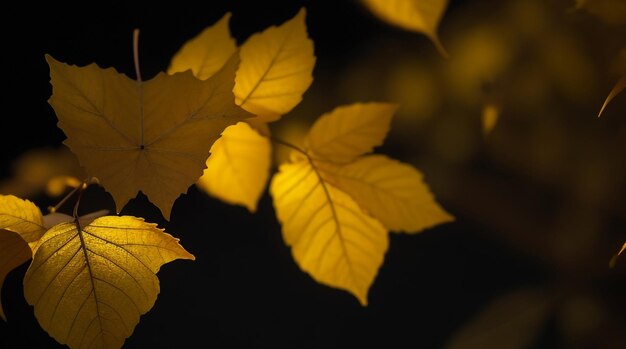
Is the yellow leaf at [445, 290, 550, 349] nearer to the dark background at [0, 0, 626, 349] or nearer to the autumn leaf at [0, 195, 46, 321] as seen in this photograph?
the dark background at [0, 0, 626, 349]

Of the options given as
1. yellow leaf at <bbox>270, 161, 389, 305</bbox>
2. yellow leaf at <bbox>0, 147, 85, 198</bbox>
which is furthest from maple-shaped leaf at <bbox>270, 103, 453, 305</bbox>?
yellow leaf at <bbox>0, 147, 85, 198</bbox>

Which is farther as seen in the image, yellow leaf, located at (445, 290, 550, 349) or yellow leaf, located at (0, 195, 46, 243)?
yellow leaf, located at (445, 290, 550, 349)

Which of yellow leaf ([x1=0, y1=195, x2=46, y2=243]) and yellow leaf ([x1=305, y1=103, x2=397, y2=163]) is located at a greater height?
yellow leaf ([x1=305, y1=103, x2=397, y2=163])

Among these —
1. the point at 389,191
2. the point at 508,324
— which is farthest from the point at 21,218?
the point at 508,324

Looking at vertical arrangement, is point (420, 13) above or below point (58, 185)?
above

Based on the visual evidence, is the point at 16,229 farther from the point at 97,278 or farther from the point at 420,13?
the point at 420,13
